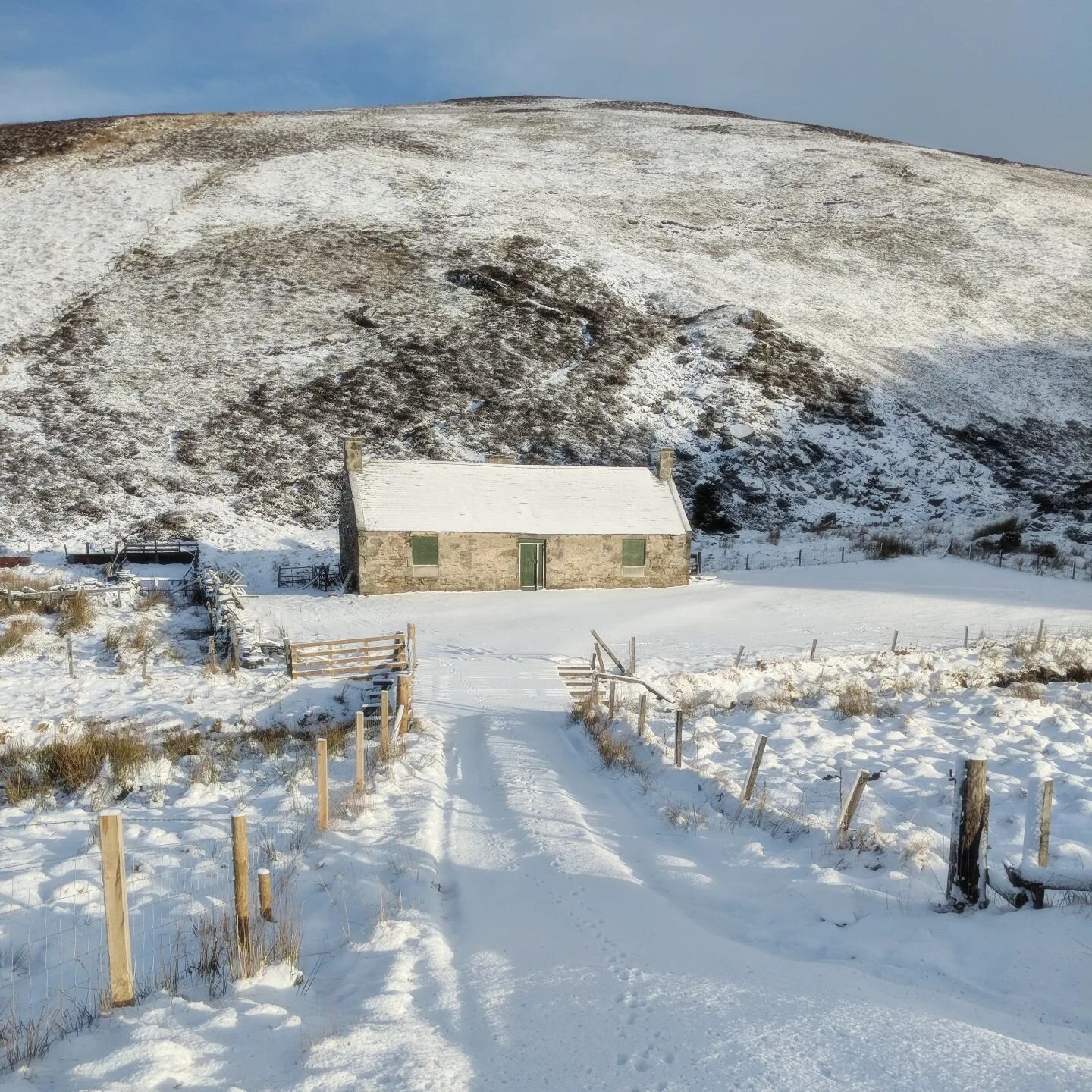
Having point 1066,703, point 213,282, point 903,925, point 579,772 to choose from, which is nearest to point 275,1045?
point 903,925

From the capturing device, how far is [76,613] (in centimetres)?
2508

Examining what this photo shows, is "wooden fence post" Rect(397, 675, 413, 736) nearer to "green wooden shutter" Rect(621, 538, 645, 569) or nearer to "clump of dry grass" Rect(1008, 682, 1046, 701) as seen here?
"clump of dry grass" Rect(1008, 682, 1046, 701)

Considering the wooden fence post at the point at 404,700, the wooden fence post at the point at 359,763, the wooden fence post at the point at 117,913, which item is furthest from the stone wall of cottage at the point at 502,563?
the wooden fence post at the point at 117,913

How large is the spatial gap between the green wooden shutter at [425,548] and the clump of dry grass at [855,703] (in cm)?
1870

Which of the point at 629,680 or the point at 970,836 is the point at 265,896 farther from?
the point at 629,680

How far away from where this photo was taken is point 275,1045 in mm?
5188

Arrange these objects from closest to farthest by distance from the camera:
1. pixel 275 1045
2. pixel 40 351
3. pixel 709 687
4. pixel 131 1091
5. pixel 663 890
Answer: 1. pixel 131 1091
2. pixel 275 1045
3. pixel 663 890
4. pixel 709 687
5. pixel 40 351

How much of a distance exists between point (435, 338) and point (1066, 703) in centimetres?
4405

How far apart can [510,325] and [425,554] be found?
89.2 feet

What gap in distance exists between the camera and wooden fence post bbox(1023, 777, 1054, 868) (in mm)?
6707

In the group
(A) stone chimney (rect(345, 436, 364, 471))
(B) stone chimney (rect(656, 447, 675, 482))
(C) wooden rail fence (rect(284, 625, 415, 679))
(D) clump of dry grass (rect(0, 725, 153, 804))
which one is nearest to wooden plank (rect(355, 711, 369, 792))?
(D) clump of dry grass (rect(0, 725, 153, 804))

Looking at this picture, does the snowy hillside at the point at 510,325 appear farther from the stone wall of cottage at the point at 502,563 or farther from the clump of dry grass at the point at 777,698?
the clump of dry grass at the point at 777,698

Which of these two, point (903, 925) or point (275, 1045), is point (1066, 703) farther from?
point (275, 1045)

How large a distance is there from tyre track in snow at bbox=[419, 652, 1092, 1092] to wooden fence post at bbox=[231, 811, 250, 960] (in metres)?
1.58
